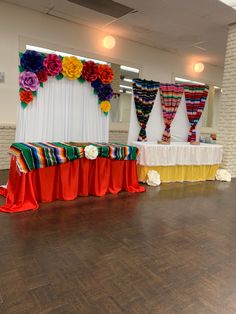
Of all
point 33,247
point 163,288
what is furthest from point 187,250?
point 33,247

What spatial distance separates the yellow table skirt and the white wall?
2.96 m

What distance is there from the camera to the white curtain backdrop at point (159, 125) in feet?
15.5

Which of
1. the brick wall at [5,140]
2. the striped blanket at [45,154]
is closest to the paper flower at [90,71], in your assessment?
the striped blanket at [45,154]

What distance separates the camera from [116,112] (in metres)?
7.12

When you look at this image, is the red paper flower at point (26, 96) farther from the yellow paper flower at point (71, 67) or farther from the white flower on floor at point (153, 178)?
the white flower on floor at point (153, 178)

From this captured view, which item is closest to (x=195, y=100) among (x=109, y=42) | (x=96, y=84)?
(x=96, y=84)

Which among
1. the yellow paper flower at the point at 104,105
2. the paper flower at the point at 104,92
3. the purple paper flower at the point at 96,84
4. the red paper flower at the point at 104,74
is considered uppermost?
the red paper flower at the point at 104,74

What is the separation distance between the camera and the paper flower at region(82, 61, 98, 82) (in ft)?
12.4

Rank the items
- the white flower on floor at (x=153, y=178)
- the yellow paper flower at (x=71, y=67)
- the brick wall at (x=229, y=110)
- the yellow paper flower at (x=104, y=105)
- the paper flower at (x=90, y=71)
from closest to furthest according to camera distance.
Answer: the yellow paper flower at (x=71, y=67), the paper flower at (x=90, y=71), the yellow paper flower at (x=104, y=105), the white flower on floor at (x=153, y=178), the brick wall at (x=229, y=110)

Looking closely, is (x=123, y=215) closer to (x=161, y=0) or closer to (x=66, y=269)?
(x=66, y=269)

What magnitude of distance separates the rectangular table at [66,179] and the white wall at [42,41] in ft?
8.02

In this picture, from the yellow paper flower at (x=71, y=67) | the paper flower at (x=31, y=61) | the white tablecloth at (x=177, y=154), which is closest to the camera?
the paper flower at (x=31, y=61)

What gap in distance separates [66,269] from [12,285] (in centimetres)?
40

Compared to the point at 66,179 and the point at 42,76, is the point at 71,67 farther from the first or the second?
the point at 66,179
